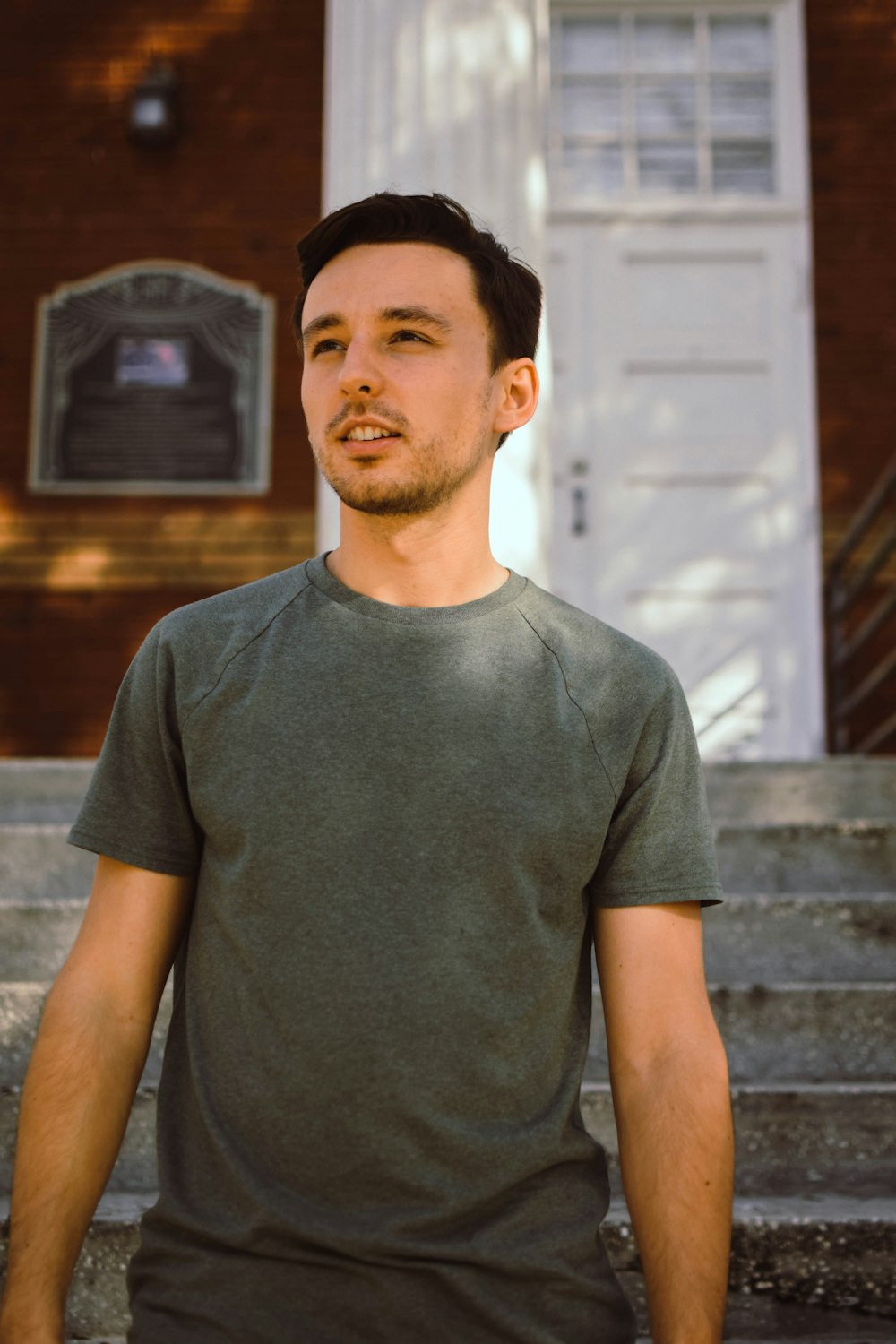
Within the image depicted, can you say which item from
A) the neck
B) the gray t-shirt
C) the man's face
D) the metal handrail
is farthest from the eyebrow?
the metal handrail

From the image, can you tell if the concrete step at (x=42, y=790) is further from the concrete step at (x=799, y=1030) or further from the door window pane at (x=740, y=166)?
the door window pane at (x=740, y=166)

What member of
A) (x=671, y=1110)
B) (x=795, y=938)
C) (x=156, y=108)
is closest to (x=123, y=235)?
(x=156, y=108)

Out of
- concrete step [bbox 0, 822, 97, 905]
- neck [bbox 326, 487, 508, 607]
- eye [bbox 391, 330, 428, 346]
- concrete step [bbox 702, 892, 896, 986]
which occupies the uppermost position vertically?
eye [bbox 391, 330, 428, 346]

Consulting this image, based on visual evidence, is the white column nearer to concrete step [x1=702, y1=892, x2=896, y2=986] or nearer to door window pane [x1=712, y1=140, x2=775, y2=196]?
concrete step [x1=702, y1=892, x2=896, y2=986]

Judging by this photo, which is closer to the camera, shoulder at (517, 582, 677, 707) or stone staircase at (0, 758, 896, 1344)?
shoulder at (517, 582, 677, 707)

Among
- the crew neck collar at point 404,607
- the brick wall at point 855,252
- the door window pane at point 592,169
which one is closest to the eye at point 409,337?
→ the crew neck collar at point 404,607

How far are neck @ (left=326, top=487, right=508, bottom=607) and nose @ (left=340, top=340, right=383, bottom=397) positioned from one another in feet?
0.46

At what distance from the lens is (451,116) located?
3742mm

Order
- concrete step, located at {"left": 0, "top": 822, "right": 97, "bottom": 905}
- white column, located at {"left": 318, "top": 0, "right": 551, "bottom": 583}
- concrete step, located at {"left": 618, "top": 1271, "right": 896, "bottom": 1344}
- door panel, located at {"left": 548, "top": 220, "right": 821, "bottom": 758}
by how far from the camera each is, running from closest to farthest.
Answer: concrete step, located at {"left": 618, "top": 1271, "right": 896, "bottom": 1344}, concrete step, located at {"left": 0, "top": 822, "right": 97, "bottom": 905}, white column, located at {"left": 318, "top": 0, "right": 551, "bottom": 583}, door panel, located at {"left": 548, "top": 220, "right": 821, "bottom": 758}

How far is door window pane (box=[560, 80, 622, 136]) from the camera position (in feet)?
19.9

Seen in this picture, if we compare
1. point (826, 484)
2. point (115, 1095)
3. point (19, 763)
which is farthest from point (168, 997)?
point (826, 484)

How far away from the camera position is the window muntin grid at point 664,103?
6055 millimetres

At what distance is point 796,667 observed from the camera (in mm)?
5699

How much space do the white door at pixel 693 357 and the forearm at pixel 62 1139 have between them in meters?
4.47
